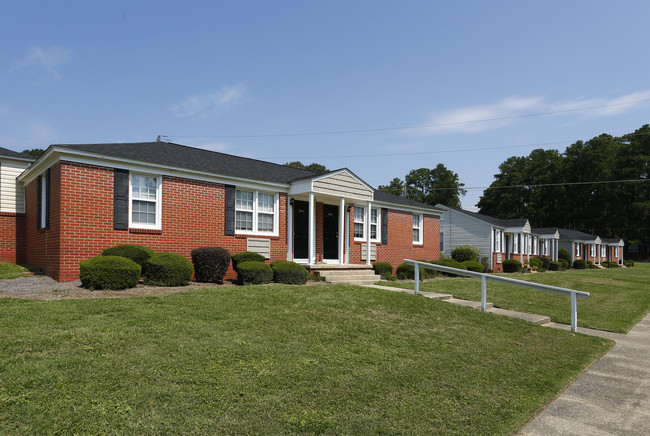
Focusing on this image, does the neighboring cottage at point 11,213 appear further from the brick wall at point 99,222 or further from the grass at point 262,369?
the grass at point 262,369

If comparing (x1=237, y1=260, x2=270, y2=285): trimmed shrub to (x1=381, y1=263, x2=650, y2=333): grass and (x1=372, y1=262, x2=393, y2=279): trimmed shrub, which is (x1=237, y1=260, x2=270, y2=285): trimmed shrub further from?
(x1=372, y1=262, x2=393, y2=279): trimmed shrub

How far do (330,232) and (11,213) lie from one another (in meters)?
11.4

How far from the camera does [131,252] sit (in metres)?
10.7

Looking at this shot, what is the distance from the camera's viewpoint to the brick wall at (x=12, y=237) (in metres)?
14.7

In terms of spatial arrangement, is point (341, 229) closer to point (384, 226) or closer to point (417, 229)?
point (384, 226)

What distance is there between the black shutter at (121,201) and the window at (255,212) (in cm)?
353

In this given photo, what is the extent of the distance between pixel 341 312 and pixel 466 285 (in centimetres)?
910

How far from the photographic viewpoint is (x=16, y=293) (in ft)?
27.4

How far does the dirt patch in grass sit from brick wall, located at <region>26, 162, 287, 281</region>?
0.66 m

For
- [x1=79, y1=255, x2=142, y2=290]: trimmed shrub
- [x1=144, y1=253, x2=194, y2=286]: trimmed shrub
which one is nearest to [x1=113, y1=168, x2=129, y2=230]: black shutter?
[x1=144, y1=253, x2=194, y2=286]: trimmed shrub

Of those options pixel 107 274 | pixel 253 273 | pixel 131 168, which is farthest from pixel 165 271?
pixel 131 168

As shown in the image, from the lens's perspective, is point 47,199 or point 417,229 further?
point 417,229

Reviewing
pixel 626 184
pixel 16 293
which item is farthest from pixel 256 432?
pixel 626 184

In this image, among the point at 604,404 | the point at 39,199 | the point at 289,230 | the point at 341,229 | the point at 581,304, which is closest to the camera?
the point at 604,404
